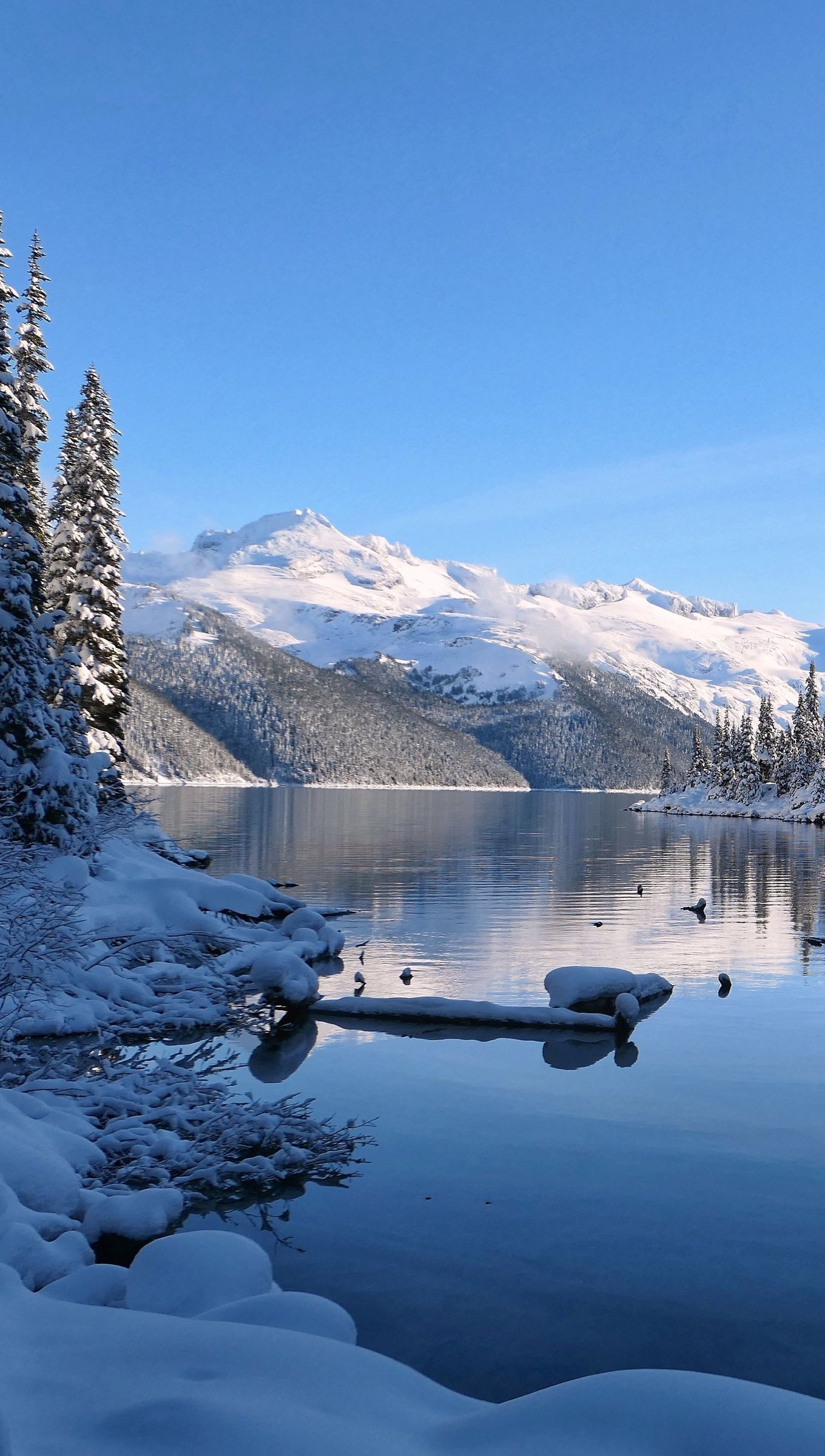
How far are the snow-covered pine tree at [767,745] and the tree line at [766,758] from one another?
86 mm

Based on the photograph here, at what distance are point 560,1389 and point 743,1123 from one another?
1017 centimetres

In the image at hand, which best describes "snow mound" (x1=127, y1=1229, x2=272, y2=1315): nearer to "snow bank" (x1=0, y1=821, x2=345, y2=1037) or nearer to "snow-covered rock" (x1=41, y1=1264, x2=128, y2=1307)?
"snow-covered rock" (x1=41, y1=1264, x2=128, y2=1307)

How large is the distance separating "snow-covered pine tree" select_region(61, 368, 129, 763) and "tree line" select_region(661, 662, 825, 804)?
308 feet

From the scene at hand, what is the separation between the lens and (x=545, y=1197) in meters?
12.7

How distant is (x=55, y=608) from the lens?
127 ft

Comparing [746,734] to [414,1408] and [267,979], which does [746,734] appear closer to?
[267,979]

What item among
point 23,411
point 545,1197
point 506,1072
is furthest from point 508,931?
point 23,411

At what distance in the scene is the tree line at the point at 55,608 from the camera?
2405cm

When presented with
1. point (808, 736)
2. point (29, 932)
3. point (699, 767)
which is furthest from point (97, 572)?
point (699, 767)

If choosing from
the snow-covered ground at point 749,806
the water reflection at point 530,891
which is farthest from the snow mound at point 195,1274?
the snow-covered ground at point 749,806

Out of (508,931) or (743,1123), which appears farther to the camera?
(508,931)

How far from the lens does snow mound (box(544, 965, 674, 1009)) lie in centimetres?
2198

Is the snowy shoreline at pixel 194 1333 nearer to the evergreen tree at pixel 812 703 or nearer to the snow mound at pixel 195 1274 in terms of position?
the snow mound at pixel 195 1274

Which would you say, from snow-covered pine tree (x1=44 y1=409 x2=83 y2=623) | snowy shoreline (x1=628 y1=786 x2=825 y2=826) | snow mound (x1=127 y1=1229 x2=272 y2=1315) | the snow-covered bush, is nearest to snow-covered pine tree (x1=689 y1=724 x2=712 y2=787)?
snowy shoreline (x1=628 y1=786 x2=825 y2=826)
